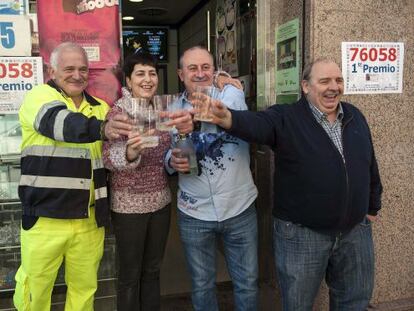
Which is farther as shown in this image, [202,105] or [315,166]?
[315,166]

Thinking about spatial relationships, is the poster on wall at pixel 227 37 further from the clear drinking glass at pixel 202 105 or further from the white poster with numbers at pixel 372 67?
the clear drinking glass at pixel 202 105

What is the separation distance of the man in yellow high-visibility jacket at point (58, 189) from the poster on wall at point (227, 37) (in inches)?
75.3

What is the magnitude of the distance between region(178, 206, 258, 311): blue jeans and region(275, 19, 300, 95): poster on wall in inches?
34.4

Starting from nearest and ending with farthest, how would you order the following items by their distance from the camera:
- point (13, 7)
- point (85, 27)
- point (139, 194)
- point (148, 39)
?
1. point (139, 194)
2. point (13, 7)
3. point (85, 27)
4. point (148, 39)

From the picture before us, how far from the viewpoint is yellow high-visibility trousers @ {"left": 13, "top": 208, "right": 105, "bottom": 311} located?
2.39 meters

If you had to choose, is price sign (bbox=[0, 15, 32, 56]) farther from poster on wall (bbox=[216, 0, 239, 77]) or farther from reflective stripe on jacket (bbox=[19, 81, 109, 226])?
poster on wall (bbox=[216, 0, 239, 77])

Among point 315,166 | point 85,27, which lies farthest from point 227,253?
point 85,27

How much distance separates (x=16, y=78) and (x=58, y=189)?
2.84 ft

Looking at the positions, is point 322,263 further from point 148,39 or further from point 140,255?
point 148,39

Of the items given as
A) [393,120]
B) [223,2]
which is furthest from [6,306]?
[223,2]

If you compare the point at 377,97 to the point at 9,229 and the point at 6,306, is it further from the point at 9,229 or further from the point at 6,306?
the point at 6,306

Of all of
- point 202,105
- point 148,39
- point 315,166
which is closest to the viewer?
point 202,105

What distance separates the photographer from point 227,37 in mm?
4434

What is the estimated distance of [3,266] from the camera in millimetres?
3033
